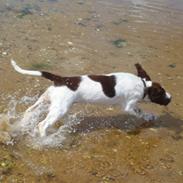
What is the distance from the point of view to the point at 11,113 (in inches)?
270

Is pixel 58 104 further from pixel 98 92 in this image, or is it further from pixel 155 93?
pixel 155 93

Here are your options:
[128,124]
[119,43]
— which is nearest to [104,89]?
[128,124]

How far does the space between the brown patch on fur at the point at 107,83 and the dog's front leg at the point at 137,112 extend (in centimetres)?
44

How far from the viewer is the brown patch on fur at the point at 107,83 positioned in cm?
642

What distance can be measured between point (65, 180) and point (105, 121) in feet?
5.44

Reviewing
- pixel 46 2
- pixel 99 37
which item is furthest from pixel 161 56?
pixel 46 2

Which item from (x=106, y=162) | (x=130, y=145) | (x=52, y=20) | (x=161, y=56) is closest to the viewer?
(x=106, y=162)

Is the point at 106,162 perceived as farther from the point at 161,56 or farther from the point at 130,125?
the point at 161,56

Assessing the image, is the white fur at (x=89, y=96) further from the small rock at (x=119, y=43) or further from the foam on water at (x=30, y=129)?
the small rock at (x=119, y=43)

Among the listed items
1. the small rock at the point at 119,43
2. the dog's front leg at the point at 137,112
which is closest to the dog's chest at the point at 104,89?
the dog's front leg at the point at 137,112

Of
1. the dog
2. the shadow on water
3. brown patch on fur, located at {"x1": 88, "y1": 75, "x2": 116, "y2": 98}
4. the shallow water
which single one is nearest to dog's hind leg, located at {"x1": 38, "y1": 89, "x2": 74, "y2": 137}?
the dog

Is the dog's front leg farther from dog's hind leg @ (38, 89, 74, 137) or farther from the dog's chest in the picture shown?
dog's hind leg @ (38, 89, 74, 137)

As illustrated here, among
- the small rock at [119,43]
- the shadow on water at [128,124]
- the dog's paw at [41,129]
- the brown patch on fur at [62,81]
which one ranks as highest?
the brown patch on fur at [62,81]

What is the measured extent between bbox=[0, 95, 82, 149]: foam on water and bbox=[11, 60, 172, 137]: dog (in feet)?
0.39
